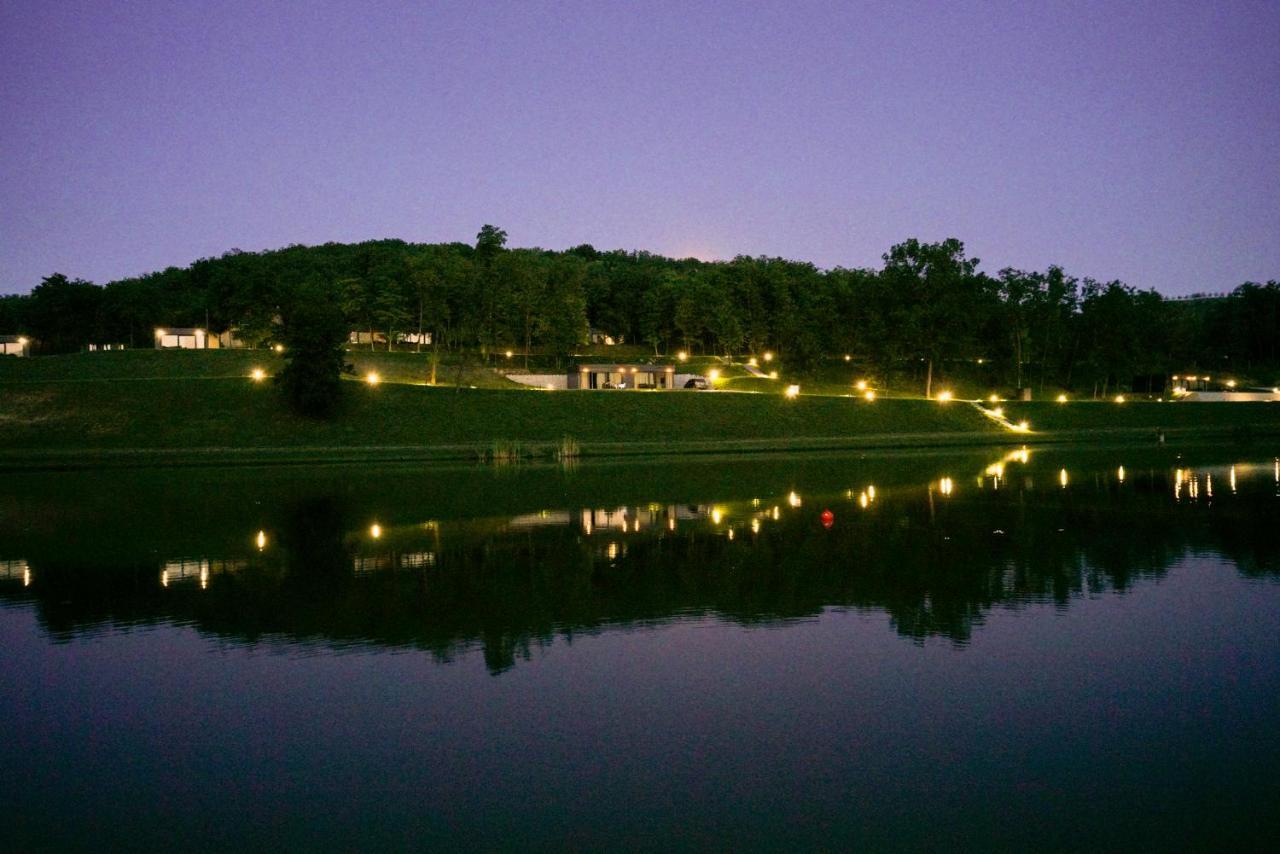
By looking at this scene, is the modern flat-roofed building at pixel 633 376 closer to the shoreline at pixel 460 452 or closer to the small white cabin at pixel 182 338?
the shoreline at pixel 460 452

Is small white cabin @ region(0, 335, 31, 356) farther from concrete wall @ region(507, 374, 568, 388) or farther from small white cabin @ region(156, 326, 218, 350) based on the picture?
concrete wall @ region(507, 374, 568, 388)

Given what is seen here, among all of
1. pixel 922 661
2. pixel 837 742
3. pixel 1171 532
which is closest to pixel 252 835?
pixel 837 742

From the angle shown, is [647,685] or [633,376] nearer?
[647,685]

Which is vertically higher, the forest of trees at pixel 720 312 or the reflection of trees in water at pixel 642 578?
the forest of trees at pixel 720 312

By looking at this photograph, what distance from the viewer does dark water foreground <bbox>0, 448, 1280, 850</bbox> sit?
10.2 metres

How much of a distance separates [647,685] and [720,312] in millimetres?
117137

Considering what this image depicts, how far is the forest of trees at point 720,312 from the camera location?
346 feet

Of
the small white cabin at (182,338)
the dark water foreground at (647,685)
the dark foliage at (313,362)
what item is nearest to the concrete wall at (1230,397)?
the dark water foreground at (647,685)

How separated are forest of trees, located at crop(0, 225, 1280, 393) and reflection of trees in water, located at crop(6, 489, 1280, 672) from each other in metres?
75.4

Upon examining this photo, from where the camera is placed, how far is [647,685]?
14.4 meters

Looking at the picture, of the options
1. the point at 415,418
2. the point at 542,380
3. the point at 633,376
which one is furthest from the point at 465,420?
the point at 633,376

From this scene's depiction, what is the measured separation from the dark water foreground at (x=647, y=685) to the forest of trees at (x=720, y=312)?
77385 millimetres

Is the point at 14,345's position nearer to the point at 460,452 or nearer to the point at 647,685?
the point at 460,452

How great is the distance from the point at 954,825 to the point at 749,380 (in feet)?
336
